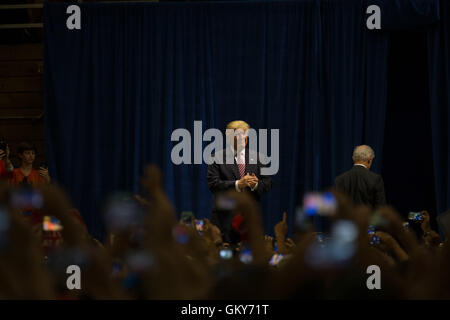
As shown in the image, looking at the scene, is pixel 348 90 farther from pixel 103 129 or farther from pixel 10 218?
pixel 10 218

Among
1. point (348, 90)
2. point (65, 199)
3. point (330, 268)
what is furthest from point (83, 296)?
point (348, 90)

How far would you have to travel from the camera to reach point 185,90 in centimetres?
658

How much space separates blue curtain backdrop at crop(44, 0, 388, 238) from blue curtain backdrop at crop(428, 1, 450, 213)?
684mm

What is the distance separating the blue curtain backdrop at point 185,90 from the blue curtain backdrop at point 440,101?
68 cm

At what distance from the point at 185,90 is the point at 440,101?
9.12 feet

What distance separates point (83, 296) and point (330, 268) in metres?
0.39

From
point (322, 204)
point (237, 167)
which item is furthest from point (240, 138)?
point (322, 204)

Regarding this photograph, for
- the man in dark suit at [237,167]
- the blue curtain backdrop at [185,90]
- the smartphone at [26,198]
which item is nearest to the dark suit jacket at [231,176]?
the man in dark suit at [237,167]

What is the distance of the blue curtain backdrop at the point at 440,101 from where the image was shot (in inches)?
239

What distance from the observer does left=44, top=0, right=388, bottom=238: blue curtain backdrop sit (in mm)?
6418

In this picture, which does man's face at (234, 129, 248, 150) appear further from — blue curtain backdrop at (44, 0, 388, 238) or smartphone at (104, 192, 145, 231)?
smartphone at (104, 192, 145, 231)

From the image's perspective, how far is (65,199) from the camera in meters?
0.59

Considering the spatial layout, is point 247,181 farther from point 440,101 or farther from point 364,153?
point 440,101

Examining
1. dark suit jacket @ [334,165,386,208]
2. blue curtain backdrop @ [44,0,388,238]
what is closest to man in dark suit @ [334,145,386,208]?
dark suit jacket @ [334,165,386,208]
